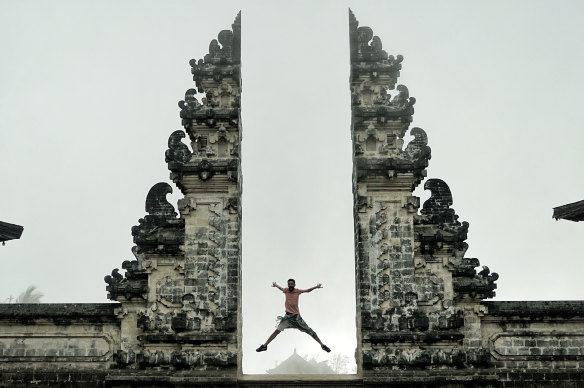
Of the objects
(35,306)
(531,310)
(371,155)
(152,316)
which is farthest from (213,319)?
(531,310)

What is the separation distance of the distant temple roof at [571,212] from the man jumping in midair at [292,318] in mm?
5041

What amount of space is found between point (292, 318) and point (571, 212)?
5837 millimetres

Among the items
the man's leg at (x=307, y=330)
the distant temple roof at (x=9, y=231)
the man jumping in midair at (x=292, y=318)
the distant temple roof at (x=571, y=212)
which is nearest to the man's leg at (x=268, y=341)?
the man jumping in midair at (x=292, y=318)

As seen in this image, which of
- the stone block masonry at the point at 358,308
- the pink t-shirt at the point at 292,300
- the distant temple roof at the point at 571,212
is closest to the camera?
the stone block masonry at the point at 358,308

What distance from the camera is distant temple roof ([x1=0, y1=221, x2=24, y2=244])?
1426 cm

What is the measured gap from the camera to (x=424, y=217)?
551 inches

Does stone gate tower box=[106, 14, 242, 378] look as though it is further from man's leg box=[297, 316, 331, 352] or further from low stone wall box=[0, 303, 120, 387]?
man's leg box=[297, 316, 331, 352]

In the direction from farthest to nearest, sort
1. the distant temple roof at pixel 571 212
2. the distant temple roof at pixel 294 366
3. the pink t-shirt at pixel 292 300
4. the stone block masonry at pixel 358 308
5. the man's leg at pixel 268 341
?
the distant temple roof at pixel 294 366, the distant temple roof at pixel 571 212, the pink t-shirt at pixel 292 300, the man's leg at pixel 268 341, the stone block masonry at pixel 358 308

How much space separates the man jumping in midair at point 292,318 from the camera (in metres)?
13.5

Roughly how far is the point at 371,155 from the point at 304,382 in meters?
4.51

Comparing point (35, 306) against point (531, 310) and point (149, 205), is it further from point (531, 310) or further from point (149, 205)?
point (531, 310)

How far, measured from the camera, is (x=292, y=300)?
1378cm

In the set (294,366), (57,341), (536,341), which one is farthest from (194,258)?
(294,366)

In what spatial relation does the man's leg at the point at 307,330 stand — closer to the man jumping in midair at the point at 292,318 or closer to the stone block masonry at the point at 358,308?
the man jumping in midair at the point at 292,318
